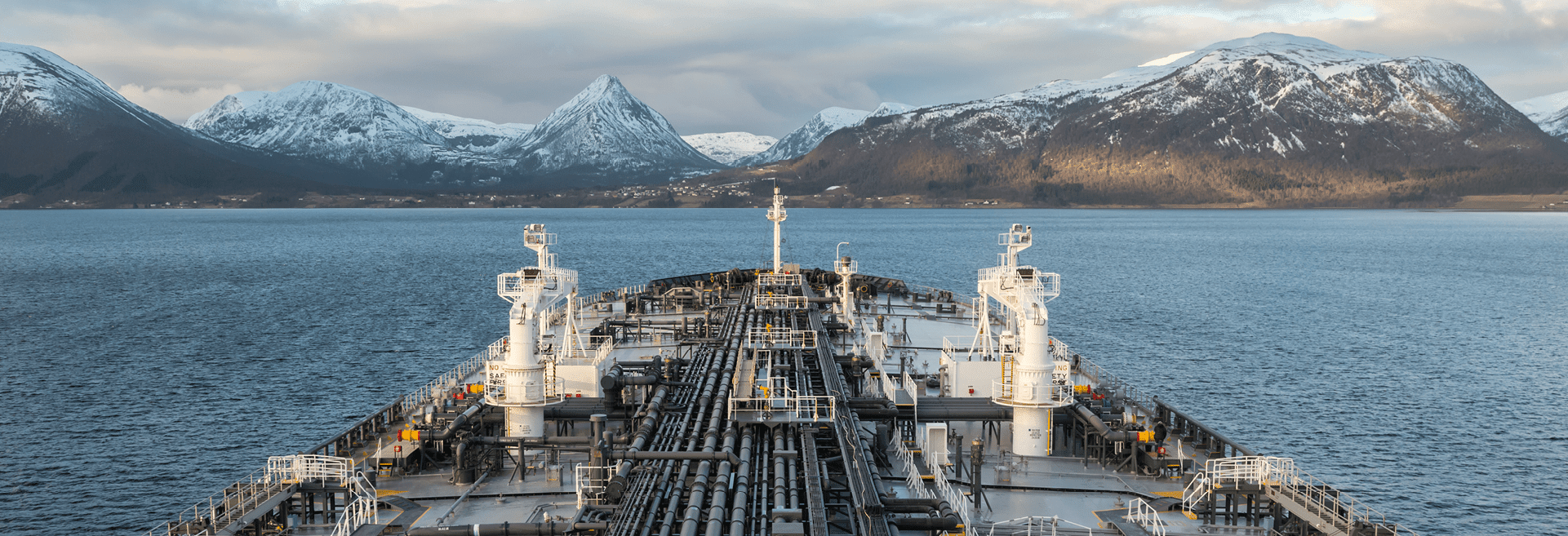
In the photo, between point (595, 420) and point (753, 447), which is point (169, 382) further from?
point (753, 447)

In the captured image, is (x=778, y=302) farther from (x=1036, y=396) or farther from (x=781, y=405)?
(x=781, y=405)

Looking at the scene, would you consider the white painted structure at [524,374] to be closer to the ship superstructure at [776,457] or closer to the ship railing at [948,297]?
the ship superstructure at [776,457]

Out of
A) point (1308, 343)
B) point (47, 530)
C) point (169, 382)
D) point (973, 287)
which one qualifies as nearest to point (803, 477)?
point (47, 530)

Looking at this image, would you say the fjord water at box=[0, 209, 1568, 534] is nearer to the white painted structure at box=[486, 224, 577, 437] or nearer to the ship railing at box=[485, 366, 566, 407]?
the ship railing at box=[485, 366, 566, 407]

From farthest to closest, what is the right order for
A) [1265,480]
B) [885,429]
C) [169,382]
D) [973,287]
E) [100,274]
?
1. [100,274]
2. [973,287]
3. [169,382]
4. [885,429]
5. [1265,480]

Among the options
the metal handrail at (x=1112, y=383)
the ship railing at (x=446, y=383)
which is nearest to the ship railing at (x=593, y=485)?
the ship railing at (x=446, y=383)

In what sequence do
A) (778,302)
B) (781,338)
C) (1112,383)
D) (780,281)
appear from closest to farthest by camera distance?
1. (781,338)
2. (1112,383)
3. (778,302)
4. (780,281)

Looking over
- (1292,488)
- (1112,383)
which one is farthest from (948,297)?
(1292,488)
